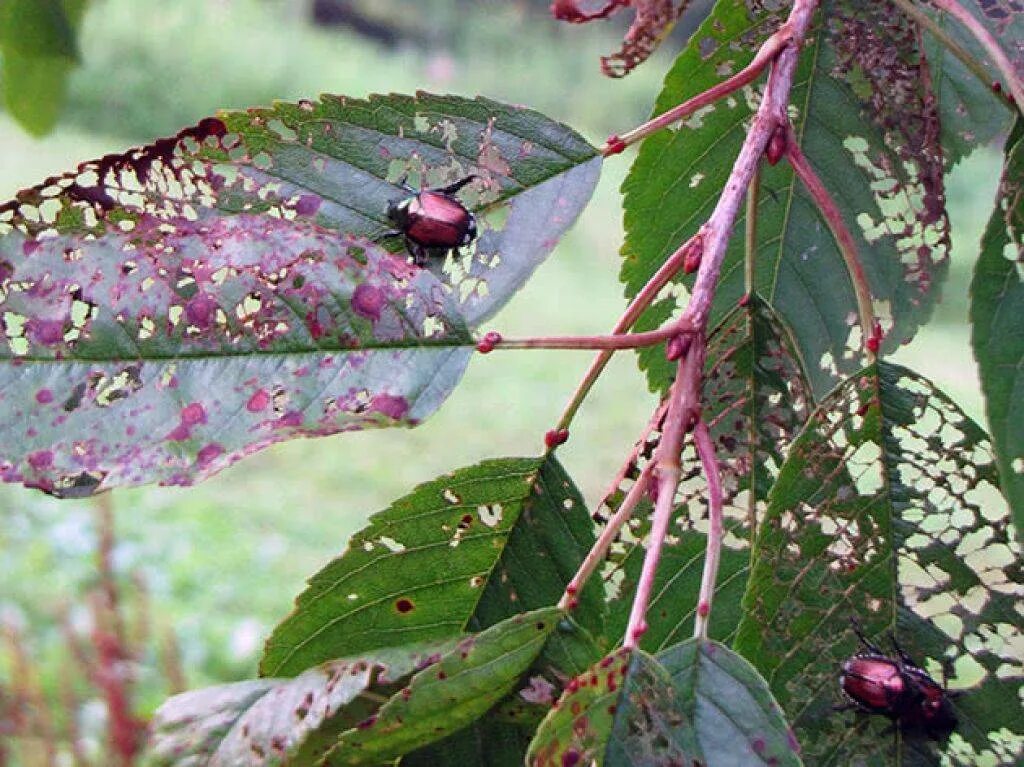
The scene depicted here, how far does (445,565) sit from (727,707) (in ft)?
0.74

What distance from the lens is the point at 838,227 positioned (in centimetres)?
86

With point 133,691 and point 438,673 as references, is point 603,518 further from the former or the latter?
point 133,691

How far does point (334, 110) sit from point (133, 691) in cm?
326

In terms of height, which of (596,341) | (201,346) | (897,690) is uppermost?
(201,346)

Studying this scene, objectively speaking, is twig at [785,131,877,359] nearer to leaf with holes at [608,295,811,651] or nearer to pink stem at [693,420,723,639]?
leaf with holes at [608,295,811,651]

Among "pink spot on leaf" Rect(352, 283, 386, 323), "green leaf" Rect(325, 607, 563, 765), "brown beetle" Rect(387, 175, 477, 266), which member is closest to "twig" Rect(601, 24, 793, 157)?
"brown beetle" Rect(387, 175, 477, 266)

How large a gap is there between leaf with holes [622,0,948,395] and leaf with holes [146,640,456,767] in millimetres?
426

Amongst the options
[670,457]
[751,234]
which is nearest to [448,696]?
[670,457]

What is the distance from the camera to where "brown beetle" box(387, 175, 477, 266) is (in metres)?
0.78

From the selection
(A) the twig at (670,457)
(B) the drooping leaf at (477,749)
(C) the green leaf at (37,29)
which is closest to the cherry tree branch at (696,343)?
(A) the twig at (670,457)

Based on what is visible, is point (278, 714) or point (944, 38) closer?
point (278, 714)

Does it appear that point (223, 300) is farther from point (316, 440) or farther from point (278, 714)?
point (316, 440)

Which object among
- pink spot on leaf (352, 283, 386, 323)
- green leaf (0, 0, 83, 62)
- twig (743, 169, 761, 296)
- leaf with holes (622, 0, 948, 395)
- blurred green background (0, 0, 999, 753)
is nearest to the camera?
pink spot on leaf (352, 283, 386, 323)

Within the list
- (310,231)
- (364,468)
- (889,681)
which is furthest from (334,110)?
(364,468)
